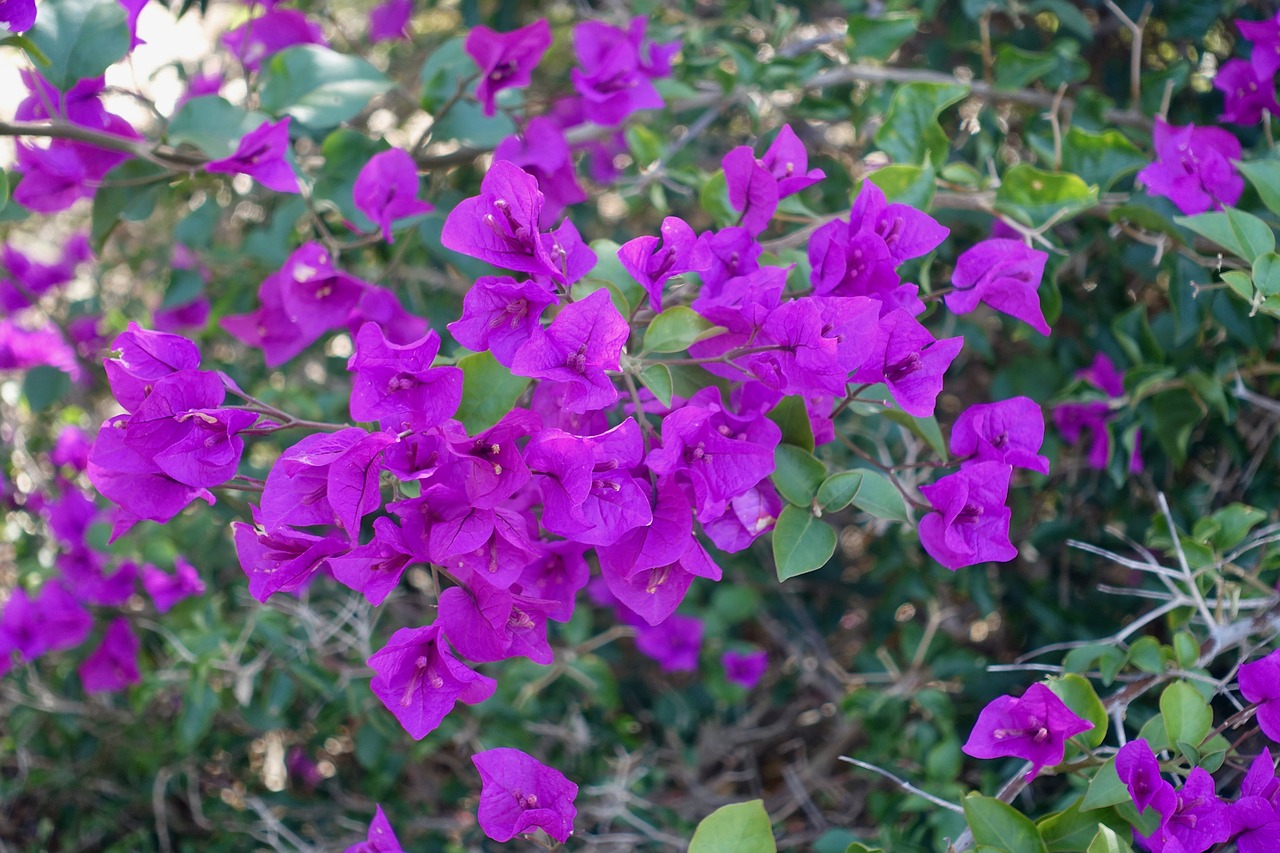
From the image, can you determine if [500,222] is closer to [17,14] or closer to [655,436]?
[655,436]

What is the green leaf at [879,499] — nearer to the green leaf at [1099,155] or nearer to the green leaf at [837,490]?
the green leaf at [837,490]

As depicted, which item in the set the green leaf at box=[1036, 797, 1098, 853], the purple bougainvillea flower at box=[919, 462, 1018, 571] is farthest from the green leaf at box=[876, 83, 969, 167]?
the green leaf at box=[1036, 797, 1098, 853]

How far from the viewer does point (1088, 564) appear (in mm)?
1508

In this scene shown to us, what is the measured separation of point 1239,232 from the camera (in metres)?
0.88

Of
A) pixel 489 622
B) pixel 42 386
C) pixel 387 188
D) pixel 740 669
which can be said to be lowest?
pixel 740 669

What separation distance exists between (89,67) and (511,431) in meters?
0.65

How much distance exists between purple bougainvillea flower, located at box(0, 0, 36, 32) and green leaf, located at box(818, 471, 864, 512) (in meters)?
0.74

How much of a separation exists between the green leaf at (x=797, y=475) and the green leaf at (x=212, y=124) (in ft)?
2.12

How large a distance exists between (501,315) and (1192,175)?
0.72 m

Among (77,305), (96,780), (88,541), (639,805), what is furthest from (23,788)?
(639,805)

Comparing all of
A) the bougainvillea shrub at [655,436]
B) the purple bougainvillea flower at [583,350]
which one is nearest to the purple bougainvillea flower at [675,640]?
the bougainvillea shrub at [655,436]

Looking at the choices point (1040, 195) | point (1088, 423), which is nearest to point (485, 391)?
point (1040, 195)

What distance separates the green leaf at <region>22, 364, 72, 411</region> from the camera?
5.33 ft

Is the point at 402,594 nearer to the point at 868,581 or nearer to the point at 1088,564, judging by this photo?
the point at 868,581
